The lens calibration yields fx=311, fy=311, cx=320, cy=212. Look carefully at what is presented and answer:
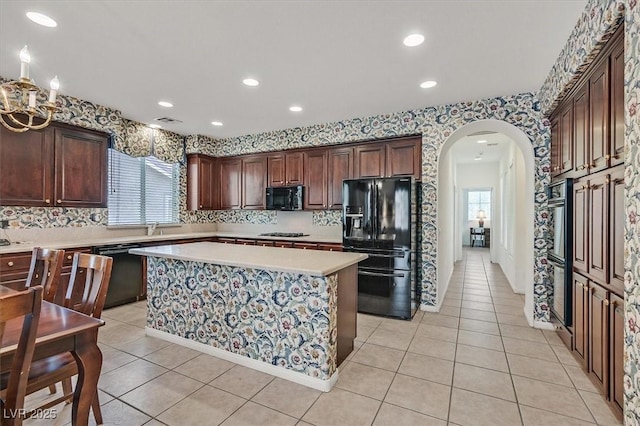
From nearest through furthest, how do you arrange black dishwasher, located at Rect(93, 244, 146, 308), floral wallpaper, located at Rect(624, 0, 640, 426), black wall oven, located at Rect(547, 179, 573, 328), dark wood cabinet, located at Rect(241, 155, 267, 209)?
floral wallpaper, located at Rect(624, 0, 640, 426), black wall oven, located at Rect(547, 179, 573, 328), black dishwasher, located at Rect(93, 244, 146, 308), dark wood cabinet, located at Rect(241, 155, 267, 209)

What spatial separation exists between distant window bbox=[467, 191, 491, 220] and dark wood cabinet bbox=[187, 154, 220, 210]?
30.9 ft

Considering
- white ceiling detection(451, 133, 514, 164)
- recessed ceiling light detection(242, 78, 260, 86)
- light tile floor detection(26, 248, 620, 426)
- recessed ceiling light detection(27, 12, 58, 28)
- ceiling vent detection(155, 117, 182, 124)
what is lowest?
light tile floor detection(26, 248, 620, 426)

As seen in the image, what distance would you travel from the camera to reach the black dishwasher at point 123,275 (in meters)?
4.10

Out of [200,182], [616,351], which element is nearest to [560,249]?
[616,351]

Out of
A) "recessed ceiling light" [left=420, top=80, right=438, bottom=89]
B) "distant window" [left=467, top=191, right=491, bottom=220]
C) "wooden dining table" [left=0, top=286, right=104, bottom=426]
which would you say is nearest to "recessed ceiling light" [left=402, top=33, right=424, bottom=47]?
"recessed ceiling light" [left=420, top=80, right=438, bottom=89]

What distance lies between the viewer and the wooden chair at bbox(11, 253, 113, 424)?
1622 millimetres

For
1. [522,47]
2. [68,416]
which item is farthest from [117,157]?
[522,47]

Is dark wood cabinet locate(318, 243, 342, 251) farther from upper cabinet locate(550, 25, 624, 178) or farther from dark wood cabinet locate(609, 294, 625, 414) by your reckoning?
dark wood cabinet locate(609, 294, 625, 414)

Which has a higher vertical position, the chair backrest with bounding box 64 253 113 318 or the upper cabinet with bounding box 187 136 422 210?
the upper cabinet with bounding box 187 136 422 210

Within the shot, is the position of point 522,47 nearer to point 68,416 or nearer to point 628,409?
point 628,409

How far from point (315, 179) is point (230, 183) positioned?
75.0 inches

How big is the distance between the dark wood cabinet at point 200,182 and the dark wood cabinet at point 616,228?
5527 mm

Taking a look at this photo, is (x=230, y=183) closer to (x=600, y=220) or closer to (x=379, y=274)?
(x=379, y=274)

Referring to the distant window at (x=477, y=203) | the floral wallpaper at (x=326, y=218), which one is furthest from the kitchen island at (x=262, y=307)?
the distant window at (x=477, y=203)
